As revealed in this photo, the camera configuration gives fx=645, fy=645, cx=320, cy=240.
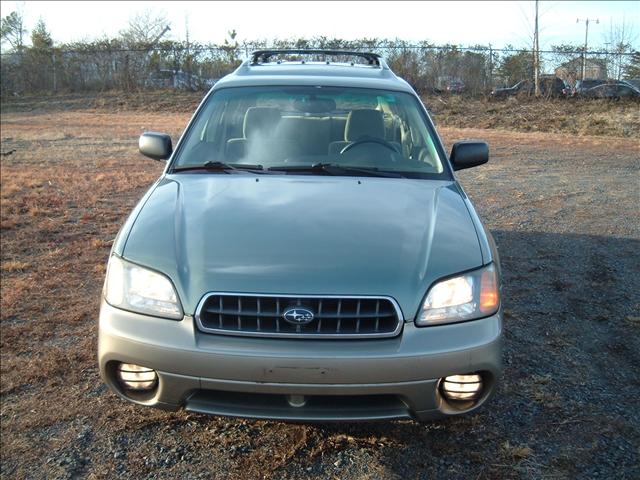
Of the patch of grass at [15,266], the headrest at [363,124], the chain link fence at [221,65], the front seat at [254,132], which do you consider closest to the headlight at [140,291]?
the front seat at [254,132]

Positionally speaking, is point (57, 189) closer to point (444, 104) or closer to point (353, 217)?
point (353, 217)

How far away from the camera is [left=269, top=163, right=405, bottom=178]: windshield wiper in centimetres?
376

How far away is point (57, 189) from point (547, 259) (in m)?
6.63

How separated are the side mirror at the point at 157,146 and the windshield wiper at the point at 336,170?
2.80 feet

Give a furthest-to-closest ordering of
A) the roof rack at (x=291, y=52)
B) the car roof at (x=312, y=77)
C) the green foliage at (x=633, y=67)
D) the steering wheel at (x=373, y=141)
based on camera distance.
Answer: the green foliage at (x=633, y=67)
the roof rack at (x=291, y=52)
the car roof at (x=312, y=77)
the steering wheel at (x=373, y=141)

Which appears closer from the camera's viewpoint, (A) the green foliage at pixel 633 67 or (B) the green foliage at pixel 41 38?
(A) the green foliage at pixel 633 67

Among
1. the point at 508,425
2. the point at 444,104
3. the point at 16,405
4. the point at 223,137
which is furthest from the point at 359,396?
the point at 444,104

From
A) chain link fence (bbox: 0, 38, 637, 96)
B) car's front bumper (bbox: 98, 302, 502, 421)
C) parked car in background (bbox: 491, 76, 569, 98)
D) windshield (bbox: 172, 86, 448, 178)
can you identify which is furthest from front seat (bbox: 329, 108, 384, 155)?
chain link fence (bbox: 0, 38, 637, 96)

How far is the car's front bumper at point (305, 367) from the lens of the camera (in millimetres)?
2504

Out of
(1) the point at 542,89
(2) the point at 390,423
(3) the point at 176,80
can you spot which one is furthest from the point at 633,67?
(2) the point at 390,423

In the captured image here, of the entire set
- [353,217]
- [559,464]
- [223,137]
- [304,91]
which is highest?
[304,91]

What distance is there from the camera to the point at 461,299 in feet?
8.89

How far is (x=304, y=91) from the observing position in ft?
14.2

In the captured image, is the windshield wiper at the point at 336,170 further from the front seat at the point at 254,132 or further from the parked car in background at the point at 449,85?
the parked car in background at the point at 449,85
